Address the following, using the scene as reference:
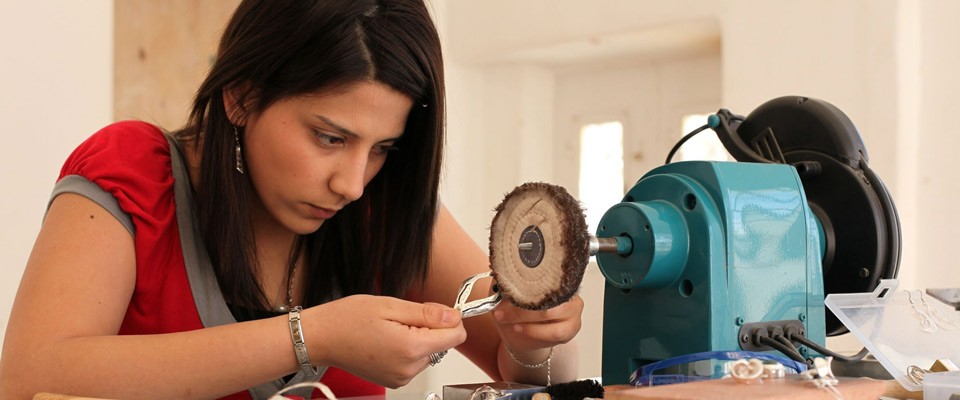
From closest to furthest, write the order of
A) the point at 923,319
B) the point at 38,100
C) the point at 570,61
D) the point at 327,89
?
the point at 923,319
the point at 327,89
the point at 38,100
the point at 570,61

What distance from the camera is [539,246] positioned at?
839 millimetres

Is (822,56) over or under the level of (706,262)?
over

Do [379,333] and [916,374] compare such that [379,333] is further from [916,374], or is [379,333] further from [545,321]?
[916,374]

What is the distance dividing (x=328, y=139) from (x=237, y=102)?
13 centimetres

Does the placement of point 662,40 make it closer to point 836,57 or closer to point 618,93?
point 618,93

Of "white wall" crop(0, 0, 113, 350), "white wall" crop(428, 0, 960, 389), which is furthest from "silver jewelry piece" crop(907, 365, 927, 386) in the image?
"white wall" crop(0, 0, 113, 350)

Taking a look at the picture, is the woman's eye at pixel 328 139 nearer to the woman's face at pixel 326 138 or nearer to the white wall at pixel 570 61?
the woman's face at pixel 326 138

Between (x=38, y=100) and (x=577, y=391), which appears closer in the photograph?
(x=577, y=391)

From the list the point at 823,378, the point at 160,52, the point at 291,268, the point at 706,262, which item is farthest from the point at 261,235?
the point at 160,52

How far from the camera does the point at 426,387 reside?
2877 millimetres

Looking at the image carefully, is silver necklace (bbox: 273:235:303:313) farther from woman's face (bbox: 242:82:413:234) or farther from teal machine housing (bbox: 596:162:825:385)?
teal machine housing (bbox: 596:162:825:385)

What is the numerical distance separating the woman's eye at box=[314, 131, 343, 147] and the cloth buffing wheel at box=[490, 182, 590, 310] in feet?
0.91

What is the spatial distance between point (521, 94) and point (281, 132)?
182 centimetres

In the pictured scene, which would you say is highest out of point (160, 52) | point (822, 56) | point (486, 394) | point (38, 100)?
point (160, 52)
